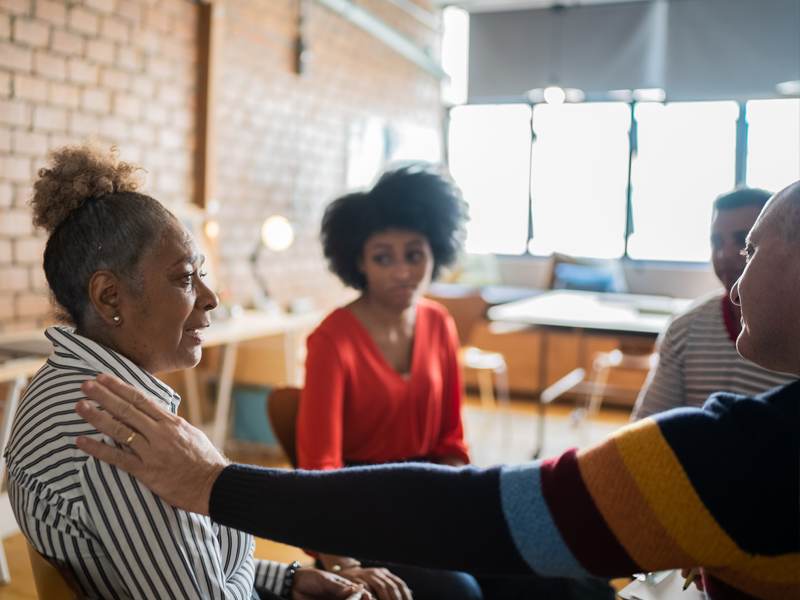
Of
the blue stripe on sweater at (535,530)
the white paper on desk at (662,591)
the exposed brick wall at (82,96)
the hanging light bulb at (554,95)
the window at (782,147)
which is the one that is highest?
the hanging light bulb at (554,95)

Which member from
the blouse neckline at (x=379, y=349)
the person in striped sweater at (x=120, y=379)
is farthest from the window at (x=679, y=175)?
the person in striped sweater at (x=120, y=379)

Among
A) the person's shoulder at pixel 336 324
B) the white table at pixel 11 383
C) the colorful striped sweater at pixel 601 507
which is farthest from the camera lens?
the white table at pixel 11 383

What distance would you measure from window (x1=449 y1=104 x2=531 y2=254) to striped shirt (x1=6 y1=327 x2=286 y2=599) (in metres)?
6.84

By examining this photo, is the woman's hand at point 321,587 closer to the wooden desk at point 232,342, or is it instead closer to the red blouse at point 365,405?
the red blouse at point 365,405

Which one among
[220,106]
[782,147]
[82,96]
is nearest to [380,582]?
[782,147]

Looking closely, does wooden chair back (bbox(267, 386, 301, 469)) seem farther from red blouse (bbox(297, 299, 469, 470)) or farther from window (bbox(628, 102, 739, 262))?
window (bbox(628, 102, 739, 262))

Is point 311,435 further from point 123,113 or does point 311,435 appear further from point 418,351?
point 123,113

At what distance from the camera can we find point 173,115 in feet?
13.4

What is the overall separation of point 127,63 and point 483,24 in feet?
14.8

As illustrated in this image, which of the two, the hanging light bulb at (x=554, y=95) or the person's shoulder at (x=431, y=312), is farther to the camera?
the hanging light bulb at (x=554, y=95)

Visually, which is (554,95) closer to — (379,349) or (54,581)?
(379,349)

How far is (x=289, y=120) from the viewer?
17.5 ft

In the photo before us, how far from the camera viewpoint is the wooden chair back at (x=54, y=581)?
2.90 ft

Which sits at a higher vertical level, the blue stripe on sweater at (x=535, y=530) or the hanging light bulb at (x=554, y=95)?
the hanging light bulb at (x=554, y=95)
